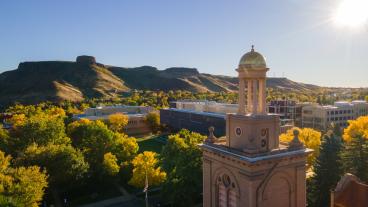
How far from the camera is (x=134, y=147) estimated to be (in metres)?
46.6

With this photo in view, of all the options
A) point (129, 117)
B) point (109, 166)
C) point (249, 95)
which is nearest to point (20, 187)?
point (109, 166)

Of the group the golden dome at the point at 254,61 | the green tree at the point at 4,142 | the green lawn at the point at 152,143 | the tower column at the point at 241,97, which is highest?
the golden dome at the point at 254,61

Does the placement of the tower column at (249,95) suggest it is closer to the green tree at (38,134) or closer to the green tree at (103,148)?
the green tree at (103,148)

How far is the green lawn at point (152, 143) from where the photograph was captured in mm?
67562

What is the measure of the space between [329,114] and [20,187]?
80.2 m

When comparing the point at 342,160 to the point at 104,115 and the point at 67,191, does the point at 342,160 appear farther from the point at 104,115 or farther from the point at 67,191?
the point at 104,115

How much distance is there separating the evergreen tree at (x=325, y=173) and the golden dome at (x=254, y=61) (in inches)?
797

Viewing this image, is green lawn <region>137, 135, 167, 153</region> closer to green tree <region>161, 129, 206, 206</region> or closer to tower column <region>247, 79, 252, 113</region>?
green tree <region>161, 129, 206, 206</region>

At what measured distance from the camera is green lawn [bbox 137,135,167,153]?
67.6 meters

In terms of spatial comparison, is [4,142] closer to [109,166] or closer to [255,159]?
[109,166]

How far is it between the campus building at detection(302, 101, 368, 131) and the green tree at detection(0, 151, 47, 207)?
7469 cm

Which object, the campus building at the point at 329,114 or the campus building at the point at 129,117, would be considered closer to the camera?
the campus building at the point at 329,114

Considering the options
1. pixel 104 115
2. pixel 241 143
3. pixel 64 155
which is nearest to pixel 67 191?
pixel 64 155

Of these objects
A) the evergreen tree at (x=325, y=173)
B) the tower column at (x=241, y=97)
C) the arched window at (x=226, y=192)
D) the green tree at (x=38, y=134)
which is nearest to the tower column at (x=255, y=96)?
the tower column at (x=241, y=97)
